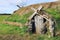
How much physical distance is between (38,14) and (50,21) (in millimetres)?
1806

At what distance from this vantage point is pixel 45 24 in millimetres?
21953

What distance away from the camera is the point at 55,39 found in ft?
64.3

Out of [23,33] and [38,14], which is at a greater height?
[38,14]

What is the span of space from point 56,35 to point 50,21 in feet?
4.56

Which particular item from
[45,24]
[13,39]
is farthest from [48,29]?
[13,39]

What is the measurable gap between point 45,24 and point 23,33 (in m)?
2.28

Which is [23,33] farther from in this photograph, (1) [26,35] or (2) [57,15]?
(2) [57,15]

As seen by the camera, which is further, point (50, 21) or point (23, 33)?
point (23, 33)

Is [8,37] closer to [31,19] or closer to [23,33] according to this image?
[23,33]

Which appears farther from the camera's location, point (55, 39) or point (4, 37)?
point (4, 37)

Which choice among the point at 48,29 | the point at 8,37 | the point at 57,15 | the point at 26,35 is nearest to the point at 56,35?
the point at 48,29

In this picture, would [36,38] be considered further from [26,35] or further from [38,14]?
[38,14]

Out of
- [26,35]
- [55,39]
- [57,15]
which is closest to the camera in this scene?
[55,39]

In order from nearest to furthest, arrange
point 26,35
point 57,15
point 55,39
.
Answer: point 55,39 < point 26,35 < point 57,15
